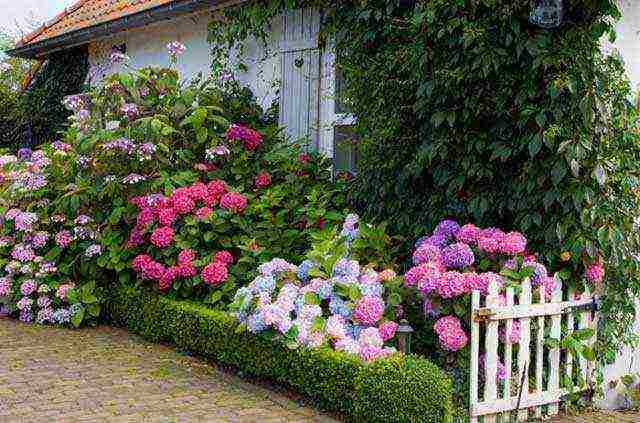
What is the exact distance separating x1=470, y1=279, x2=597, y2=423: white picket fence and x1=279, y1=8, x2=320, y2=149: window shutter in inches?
148

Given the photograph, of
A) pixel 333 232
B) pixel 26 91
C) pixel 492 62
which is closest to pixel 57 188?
pixel 333 232

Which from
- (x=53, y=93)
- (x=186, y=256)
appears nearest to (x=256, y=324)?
(x=186, y=256)

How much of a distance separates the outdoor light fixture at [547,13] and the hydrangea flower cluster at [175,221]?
10.2 ft

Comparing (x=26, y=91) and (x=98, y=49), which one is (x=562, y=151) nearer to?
(x=98, y=49)

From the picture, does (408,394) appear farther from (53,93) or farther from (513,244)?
(53,93)

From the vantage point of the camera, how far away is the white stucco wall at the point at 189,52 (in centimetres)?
992

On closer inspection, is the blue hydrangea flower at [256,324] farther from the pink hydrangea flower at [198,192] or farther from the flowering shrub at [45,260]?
the flowering shrub at [45,260]

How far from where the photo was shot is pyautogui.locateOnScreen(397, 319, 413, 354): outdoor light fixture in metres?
5.89

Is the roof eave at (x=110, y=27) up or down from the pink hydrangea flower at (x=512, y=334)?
up

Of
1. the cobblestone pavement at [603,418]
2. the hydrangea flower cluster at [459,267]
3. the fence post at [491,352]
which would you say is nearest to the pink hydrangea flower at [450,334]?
the hydrangea flower cluster at [459,267]

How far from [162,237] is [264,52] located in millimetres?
3006

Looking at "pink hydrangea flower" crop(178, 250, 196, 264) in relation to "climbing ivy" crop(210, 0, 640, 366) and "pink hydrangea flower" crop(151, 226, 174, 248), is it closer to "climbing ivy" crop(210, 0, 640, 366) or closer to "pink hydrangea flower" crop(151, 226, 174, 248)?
"pink hydrangea flower" crop(151, 226, 174, 248)

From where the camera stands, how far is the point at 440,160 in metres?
6.84

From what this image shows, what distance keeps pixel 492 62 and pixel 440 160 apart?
88cm
